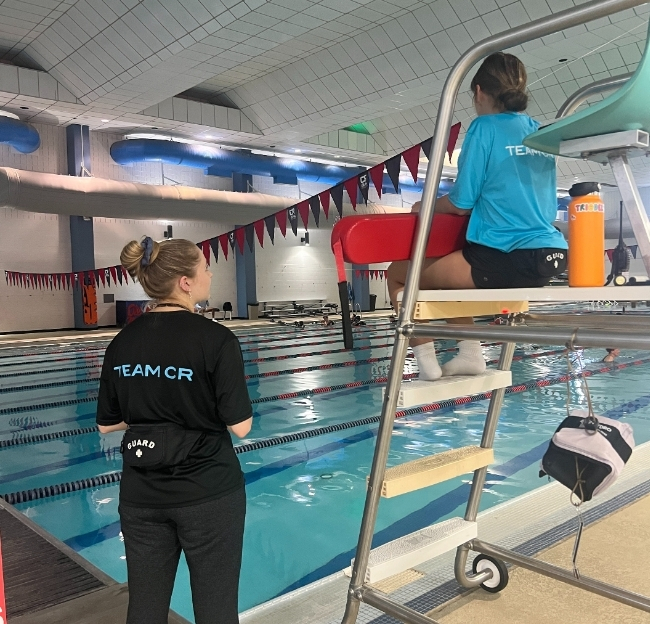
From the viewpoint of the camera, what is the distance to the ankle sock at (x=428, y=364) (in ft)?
6.22

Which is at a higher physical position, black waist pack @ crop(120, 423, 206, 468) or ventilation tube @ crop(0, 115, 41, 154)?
ventilation tube @ crop(0, 115, 41, 154)

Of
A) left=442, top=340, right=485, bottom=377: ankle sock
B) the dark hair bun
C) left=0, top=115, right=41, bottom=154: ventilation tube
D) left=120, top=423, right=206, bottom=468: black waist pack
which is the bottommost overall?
left=120, top=423, right=206, bottom=468: black waist pack

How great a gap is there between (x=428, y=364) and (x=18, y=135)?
12.9 metres

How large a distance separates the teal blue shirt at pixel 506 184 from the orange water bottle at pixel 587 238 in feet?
0.78

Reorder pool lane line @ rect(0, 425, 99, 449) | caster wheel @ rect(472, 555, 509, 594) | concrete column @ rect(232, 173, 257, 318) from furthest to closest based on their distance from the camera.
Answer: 1. concrete column @ rect(232, 173, 257, 318)
2. pool lane line @ rect(0, 425, 99, 449)
3. caster wheel @ rect(472, 555, 509, 594)

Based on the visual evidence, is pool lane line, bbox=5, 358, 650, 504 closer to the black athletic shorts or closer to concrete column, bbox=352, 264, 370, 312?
the black athletic shorts

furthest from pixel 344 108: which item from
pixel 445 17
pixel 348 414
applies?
pixel 348 414

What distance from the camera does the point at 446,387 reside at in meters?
1.80

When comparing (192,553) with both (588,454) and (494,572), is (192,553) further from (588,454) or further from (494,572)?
(494,572)

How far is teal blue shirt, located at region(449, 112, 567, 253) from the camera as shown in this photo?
1.67 m

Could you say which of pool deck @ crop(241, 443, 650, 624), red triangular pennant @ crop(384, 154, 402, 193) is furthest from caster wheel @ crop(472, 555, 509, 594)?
red triangular pennant @ crop(384, 154, 402, 193)

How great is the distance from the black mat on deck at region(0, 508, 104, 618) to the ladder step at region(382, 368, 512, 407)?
133 centimetres

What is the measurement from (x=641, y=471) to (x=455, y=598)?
1798 mm

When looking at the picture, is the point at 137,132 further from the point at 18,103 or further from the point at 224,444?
the point at 224,444
